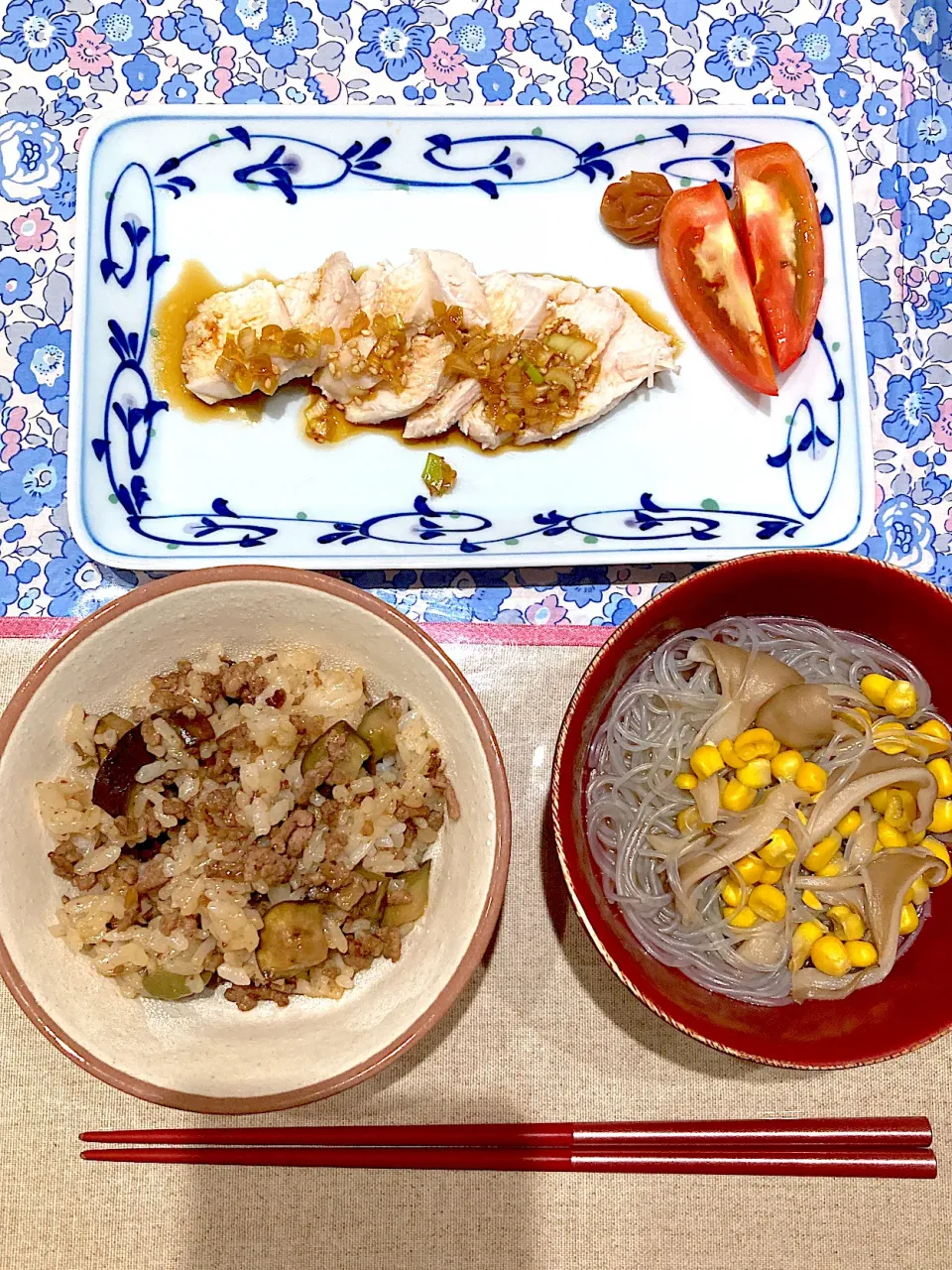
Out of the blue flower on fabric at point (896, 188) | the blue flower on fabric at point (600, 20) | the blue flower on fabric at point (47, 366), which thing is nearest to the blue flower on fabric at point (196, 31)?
the blue flower on fabric at point (47, 366)

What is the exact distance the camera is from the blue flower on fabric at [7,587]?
226cm

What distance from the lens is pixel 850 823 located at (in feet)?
6.22

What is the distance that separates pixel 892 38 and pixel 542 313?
1.25 metres

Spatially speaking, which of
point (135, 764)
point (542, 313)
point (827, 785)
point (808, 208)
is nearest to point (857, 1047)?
point (827, 785)

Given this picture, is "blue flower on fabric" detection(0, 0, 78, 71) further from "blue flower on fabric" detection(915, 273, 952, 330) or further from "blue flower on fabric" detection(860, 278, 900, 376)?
"blue flower on fabric" detection(915, 273, 952, 330)

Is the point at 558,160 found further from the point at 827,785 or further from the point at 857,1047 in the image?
the point at 857,1047

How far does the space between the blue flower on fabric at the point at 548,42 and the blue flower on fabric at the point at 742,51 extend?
1.24 ft

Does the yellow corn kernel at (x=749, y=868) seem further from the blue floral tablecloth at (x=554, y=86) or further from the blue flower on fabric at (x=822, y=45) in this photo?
the blue flower on fabric at (x=822, y=45)

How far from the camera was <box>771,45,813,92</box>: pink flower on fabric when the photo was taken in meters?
2.50

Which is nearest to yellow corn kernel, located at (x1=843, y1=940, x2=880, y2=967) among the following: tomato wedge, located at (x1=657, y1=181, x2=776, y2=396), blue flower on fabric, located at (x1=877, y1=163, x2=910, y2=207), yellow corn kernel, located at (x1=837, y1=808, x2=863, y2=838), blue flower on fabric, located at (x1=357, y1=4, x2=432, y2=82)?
yellow corn kernel, located at (x1=837, y1=808, x2=863, y2=838)

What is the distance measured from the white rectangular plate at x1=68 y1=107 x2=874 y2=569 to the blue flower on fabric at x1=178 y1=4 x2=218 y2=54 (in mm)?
301

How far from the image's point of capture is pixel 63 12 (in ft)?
8.05

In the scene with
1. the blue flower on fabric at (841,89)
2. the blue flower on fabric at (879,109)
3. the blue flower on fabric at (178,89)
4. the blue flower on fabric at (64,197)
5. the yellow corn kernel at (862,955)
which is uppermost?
the blue flower on fabric at (178,89)

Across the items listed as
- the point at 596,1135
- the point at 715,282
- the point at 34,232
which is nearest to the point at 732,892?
the point at 596,1135
